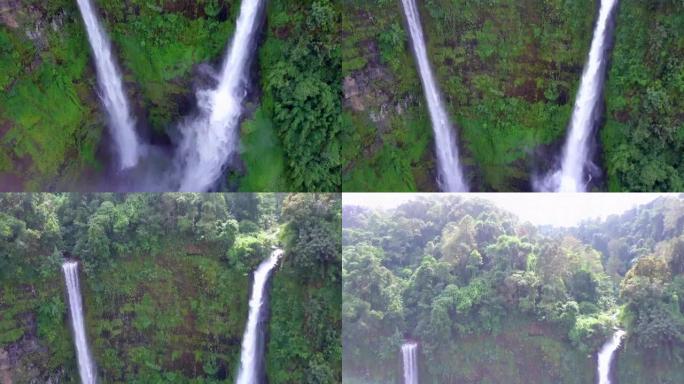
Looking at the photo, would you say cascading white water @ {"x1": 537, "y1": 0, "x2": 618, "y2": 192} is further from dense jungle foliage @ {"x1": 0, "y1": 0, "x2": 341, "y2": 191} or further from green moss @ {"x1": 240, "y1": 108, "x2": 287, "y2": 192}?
green moss @ {"x1": 240, "y1": 108, "x2": 287, "y2": 192}

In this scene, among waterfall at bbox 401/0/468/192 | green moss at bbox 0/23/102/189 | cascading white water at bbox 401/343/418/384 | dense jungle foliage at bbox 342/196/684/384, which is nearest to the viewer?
green moss at bbox 0/23/102/189

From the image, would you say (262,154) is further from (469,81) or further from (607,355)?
(607,355)

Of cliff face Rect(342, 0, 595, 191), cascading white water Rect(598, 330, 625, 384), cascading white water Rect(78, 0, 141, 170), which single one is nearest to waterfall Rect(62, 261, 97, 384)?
cascading white water Rect(78, 0, 141, 170)

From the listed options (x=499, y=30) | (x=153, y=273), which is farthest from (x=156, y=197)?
(x=499, y=30)

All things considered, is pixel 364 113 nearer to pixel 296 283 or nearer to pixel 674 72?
pixel 296 283

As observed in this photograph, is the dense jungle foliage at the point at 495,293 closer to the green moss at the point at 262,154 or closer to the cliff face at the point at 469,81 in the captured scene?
the cliff face at the point at 469,81

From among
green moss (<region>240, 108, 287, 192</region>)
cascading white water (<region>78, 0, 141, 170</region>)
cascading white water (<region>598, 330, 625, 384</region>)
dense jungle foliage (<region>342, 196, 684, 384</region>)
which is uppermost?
cascading white water (<region>78, 0, 141, 170</region>)

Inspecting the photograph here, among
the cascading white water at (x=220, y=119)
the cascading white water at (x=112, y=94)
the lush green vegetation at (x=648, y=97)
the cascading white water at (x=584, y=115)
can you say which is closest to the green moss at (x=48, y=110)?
the cascading white water at (x=112, y=94)
